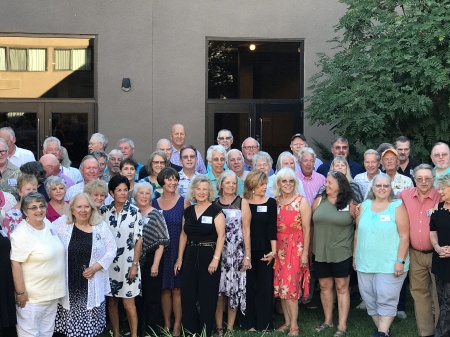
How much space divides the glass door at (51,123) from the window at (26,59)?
62 cm

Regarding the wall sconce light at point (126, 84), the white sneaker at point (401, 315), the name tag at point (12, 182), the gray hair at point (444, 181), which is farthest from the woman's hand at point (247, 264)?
the wall sconce light at point (126, 84)

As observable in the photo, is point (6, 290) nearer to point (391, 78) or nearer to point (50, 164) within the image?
point (50, 164)

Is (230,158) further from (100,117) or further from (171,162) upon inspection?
(100,117)

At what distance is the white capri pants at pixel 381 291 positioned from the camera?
26.1 feet

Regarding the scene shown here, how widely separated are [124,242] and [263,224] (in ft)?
5.19

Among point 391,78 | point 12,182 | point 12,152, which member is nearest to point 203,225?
point 12,182

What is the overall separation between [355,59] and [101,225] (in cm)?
526

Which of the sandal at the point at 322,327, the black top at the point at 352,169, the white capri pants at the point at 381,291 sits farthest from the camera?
the black top at the point at 352,169

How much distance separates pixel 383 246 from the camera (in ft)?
26.0

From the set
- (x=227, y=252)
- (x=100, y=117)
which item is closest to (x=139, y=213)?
(x=227, y=252)

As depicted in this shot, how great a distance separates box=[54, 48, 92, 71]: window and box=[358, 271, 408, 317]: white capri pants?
267 inches

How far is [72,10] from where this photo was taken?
1261cm

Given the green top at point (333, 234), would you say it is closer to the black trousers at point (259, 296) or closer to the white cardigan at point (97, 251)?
the black trousers at point (259, 296)

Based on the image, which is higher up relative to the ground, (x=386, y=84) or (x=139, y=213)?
(x=386, y=84)
